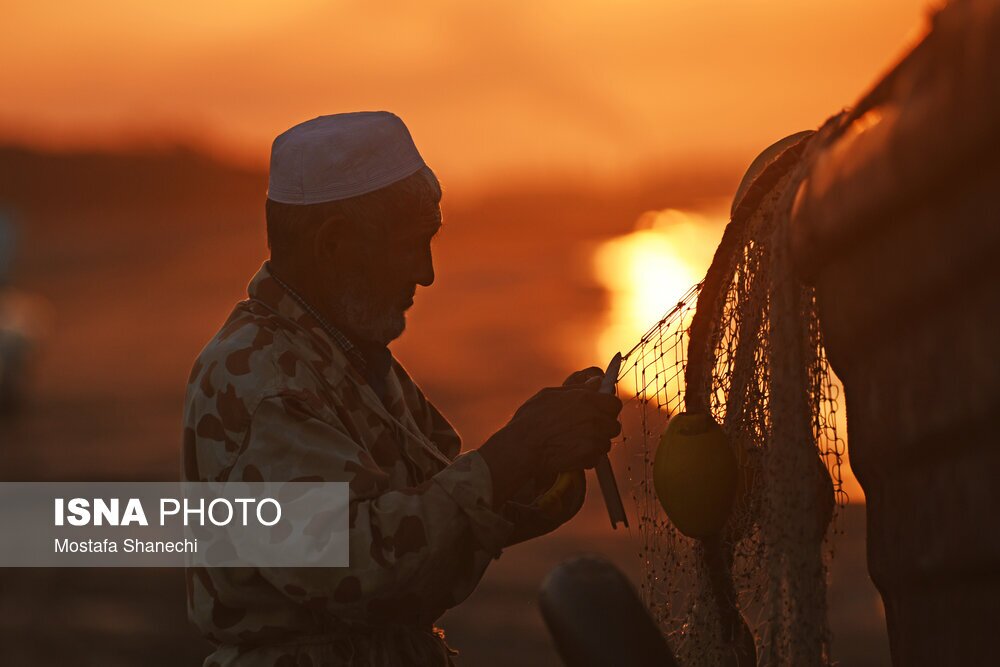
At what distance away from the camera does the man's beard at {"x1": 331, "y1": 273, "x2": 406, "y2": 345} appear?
11.3 feet

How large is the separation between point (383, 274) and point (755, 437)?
1.06 metres

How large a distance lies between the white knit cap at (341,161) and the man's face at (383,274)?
0.40ft

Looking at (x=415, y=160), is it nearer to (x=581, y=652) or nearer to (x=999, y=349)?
(x=581, y=652)

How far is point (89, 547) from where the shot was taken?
59.5 feet

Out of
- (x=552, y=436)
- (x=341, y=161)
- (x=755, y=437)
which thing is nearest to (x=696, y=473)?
(x=755, y=437)

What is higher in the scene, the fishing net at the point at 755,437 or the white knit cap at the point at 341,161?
the white knit cap at the point at 341,161

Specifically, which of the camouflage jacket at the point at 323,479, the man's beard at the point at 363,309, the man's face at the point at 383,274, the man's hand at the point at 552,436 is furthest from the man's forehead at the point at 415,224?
the man's hand at the point at 552,436

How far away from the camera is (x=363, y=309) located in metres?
3.46

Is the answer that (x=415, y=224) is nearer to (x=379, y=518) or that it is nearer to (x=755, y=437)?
(x=379, y=518)

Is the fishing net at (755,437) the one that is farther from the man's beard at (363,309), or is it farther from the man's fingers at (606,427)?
the man's beard at (363,309)

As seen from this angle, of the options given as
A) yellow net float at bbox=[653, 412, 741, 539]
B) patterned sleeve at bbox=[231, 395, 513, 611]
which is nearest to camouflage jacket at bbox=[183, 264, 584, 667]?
patterned sleeve at bbox=[231, 395, 513, 611]

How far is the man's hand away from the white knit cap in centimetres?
65

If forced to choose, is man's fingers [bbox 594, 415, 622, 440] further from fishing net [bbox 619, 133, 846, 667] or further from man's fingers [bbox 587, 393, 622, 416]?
fishing net [bbox 619, 133, 846, 667]

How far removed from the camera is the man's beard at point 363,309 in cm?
345
